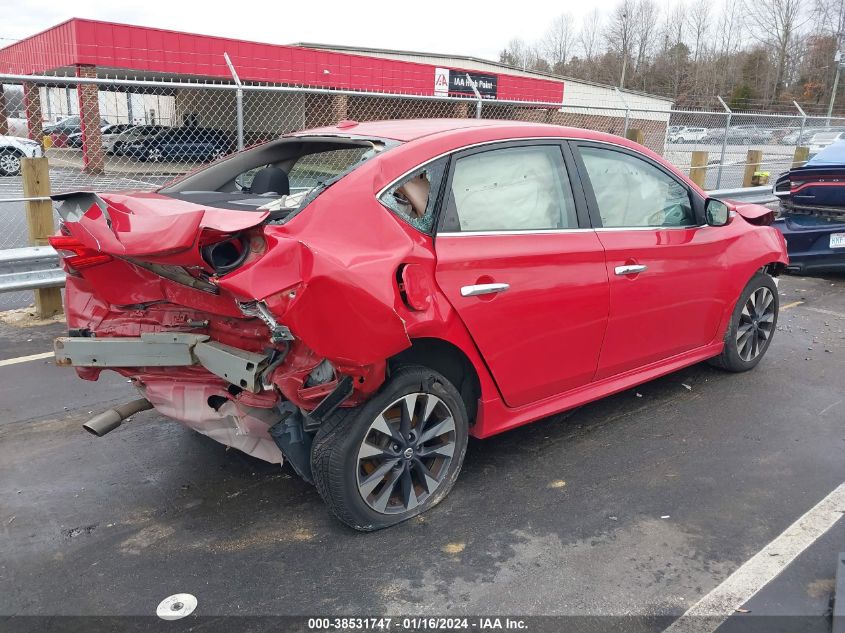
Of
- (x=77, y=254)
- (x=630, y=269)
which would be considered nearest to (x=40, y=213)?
(x=77, y=254)

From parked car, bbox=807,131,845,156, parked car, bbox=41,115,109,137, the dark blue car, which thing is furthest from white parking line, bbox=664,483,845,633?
parked car, bbox=807,131,845,156

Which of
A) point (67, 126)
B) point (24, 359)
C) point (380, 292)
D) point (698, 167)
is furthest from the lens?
point (698, 167)

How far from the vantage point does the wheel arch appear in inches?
121

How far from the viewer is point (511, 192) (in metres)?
3.40

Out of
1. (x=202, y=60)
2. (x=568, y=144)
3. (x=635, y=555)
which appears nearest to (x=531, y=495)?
(x=635, y=555)

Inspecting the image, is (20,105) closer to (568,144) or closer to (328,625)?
(568,144)

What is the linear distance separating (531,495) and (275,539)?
122 centimetres

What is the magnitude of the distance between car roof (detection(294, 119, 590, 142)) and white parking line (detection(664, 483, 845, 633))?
2207mm

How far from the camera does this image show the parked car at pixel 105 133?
7379mm

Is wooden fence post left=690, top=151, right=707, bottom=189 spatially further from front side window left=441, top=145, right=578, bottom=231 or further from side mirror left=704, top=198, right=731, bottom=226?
front side window left=441, top=145, right=578, bottom=231

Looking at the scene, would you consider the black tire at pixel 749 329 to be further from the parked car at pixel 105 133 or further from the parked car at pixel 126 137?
the parked car at pixel 105 133

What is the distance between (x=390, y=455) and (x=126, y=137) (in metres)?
6.37

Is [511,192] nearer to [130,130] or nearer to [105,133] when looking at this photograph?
[105,133]

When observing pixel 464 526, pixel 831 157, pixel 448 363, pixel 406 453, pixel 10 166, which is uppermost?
pixel 831 157
